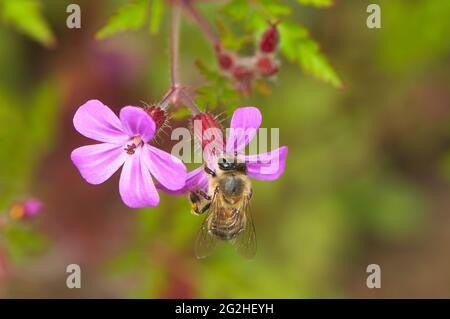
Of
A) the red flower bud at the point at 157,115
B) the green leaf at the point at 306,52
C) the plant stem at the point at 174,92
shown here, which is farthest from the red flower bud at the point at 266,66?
the red flower bud at the point at 157,115

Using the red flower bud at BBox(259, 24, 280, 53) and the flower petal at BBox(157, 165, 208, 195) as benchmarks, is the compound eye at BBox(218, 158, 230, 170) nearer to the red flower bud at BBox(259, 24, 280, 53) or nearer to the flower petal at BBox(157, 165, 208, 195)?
the flower petal at BBox(157, 165, 208, 195)

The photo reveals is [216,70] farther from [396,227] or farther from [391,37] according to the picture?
[396,227]

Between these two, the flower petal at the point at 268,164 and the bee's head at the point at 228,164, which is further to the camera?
the bee's head at the point at 228,164

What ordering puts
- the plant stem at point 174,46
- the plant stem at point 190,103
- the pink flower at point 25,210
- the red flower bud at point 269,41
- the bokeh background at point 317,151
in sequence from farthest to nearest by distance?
the bokeh background at point 317,151
the pink flower at point 25,210
the red flower bud at point 269,41
the plant stem at point 174,46
the plant stem at point 190,103

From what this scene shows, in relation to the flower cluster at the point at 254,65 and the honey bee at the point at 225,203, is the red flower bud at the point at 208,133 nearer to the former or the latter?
the honey bee at the point at 225,203

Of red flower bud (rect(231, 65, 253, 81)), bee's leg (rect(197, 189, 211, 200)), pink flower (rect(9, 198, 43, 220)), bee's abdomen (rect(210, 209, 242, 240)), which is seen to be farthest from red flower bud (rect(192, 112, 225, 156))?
pink flower (rect(9, 198, 43, 220))
